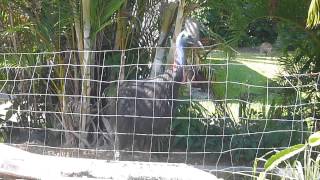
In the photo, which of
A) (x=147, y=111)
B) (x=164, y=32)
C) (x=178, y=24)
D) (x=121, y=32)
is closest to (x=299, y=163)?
(x=147, y=111)

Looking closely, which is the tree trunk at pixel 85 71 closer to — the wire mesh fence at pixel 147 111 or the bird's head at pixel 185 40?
the wire mesh fence at pixel 147 111

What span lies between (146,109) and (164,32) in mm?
1061

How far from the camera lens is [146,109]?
5578mm

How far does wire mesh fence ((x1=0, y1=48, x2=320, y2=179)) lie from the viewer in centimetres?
562

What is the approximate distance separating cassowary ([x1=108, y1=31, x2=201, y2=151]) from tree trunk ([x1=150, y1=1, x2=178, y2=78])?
0.32 meters

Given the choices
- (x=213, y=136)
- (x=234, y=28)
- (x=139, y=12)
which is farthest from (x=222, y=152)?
(x=139, y=12)

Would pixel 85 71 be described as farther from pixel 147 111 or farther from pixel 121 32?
pixel 147 111

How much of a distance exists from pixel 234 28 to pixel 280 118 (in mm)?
1023

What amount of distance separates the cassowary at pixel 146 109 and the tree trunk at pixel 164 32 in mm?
316

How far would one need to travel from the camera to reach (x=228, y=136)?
5.86 metres

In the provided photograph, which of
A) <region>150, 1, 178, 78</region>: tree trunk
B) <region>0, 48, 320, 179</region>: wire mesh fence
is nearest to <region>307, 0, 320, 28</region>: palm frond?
<region>0, 48, 320, 179</region>: wire mesh fence


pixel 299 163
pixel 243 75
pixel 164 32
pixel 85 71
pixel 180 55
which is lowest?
pixel 299 163

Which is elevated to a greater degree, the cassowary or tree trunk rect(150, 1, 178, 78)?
tree trunk rect(150, 1, 178, 78)

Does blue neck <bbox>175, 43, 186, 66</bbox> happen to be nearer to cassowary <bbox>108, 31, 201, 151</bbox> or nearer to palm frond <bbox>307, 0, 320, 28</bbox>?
cassowary <bbox>108, 31, 201, 151</bbox>
